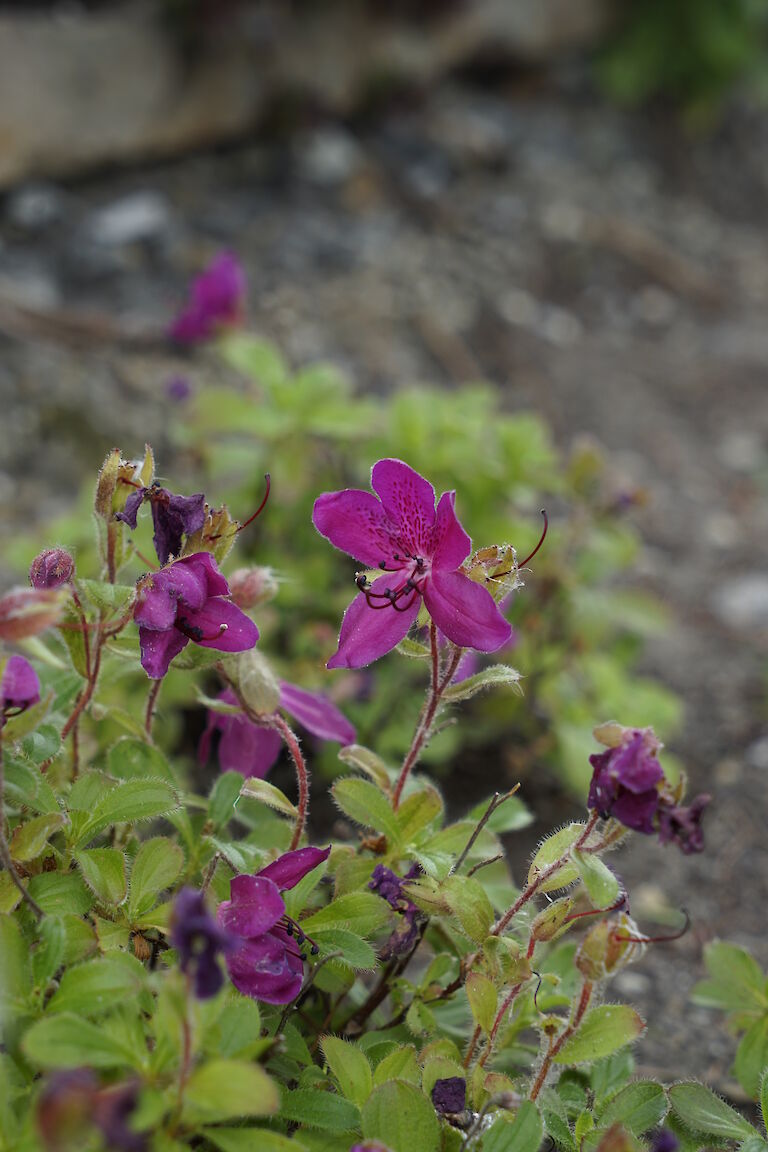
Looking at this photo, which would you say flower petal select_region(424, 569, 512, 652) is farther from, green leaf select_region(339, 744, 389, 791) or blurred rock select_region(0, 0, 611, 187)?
blurred rock select_region(0, 0, 611, 187)

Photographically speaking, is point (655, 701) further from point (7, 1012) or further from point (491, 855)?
point (7, 1012)

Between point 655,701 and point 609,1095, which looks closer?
point 609,1095

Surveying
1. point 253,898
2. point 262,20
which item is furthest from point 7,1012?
point 262,20

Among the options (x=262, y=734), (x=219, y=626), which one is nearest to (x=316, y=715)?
(x=262, y=734)

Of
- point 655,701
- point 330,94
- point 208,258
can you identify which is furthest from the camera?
point 330,94

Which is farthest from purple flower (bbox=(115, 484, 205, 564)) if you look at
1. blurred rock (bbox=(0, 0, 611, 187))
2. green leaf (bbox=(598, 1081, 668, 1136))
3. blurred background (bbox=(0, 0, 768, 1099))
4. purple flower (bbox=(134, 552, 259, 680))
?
blurred rock (bbox=(0, 0, 611, 187))
